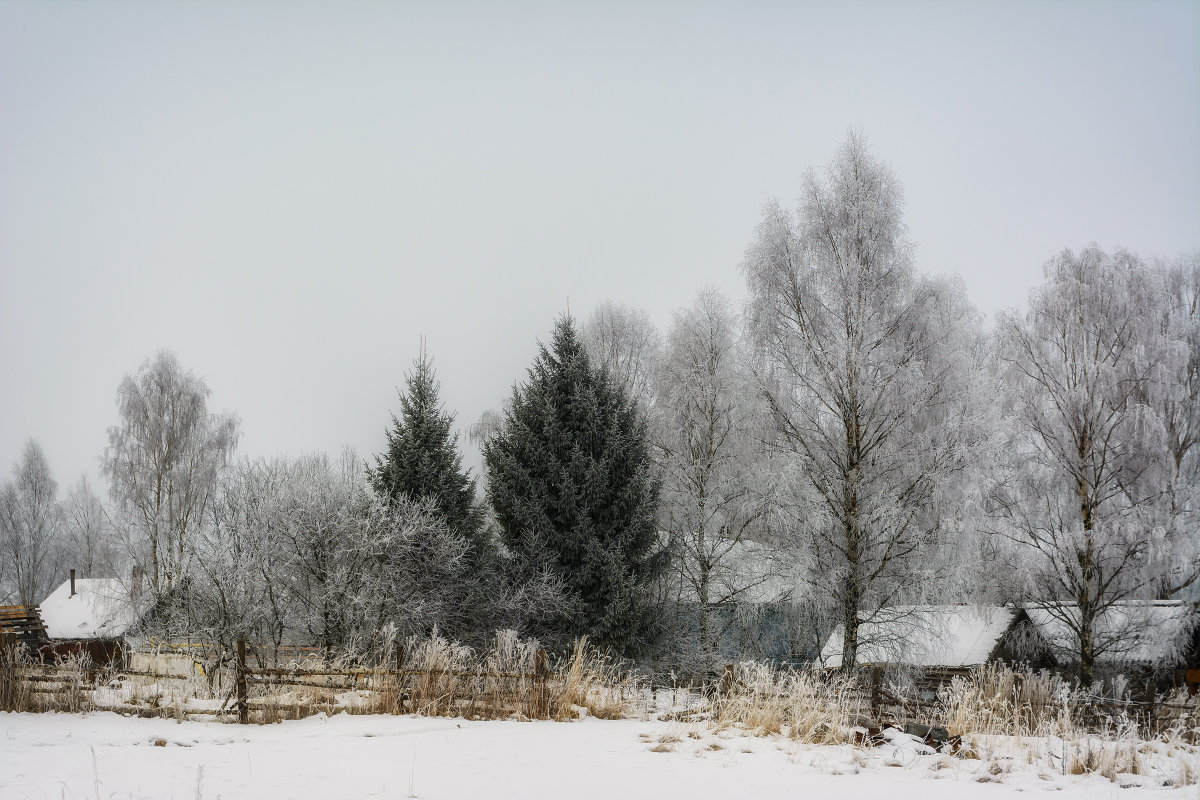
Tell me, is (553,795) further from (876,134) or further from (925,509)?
(876,134)

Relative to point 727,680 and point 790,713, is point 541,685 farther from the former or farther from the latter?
point 790,713

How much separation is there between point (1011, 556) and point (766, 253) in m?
9.30

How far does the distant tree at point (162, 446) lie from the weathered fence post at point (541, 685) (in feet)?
68.9

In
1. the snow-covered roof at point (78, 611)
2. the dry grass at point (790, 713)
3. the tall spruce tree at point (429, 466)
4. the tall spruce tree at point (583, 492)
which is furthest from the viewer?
the snow-covered roof at point (78, 611)

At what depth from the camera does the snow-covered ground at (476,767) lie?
237 inches

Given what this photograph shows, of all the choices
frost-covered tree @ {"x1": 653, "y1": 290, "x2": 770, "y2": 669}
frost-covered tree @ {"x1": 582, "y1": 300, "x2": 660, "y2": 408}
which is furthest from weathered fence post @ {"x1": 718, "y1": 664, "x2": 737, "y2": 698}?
frost-covered tree @ {"x1": 582, "y1": 300, "x2": 660, "y2": 408}

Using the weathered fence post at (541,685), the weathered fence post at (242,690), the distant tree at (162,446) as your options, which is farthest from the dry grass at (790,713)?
the distant tree at (162,446)

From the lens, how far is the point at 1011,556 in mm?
17453

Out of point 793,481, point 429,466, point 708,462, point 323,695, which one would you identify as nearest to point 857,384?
point 793,481

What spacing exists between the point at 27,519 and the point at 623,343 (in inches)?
1401

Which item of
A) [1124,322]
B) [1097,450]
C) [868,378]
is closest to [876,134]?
[868,378]

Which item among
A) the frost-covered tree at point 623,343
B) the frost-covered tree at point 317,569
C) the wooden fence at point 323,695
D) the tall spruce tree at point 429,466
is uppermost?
the frost-covered tree at point 623,343

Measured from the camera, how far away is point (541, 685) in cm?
1120

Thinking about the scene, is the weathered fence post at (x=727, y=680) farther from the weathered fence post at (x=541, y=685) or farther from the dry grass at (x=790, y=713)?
the weathered fence post at (x=541, y=685)
